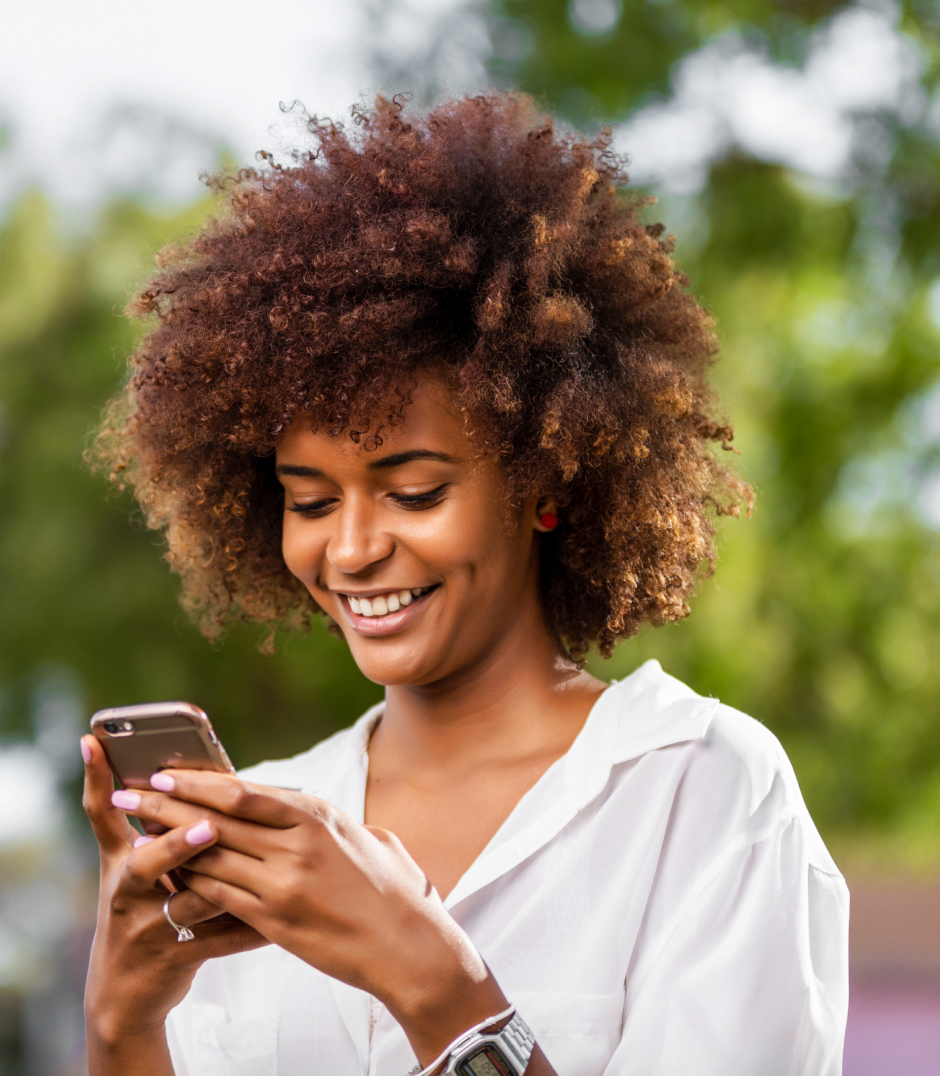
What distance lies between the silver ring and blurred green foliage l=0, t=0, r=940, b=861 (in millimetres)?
4599

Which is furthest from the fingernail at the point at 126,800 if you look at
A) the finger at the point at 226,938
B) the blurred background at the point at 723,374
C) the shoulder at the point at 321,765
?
the blurred background at the point at 723,374

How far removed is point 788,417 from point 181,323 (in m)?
Answer: 5.65

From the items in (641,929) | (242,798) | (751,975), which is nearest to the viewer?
(242,798)

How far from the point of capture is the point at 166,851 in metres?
1.59

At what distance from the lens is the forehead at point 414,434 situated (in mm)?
1960

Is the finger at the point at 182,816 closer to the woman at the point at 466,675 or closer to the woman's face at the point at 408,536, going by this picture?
the woman at the point at 466,675

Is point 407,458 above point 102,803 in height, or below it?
above

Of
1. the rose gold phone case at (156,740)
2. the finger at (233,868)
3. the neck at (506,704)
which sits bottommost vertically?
the finger at (233,868)

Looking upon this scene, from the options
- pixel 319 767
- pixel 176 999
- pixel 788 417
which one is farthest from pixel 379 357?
pixel 788 417

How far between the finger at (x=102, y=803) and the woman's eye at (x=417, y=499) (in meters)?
0.61

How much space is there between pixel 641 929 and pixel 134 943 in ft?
2.56

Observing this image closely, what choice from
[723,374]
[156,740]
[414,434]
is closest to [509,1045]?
[156,740]

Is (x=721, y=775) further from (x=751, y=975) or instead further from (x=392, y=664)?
(x=392, y=664)

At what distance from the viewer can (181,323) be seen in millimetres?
2162
